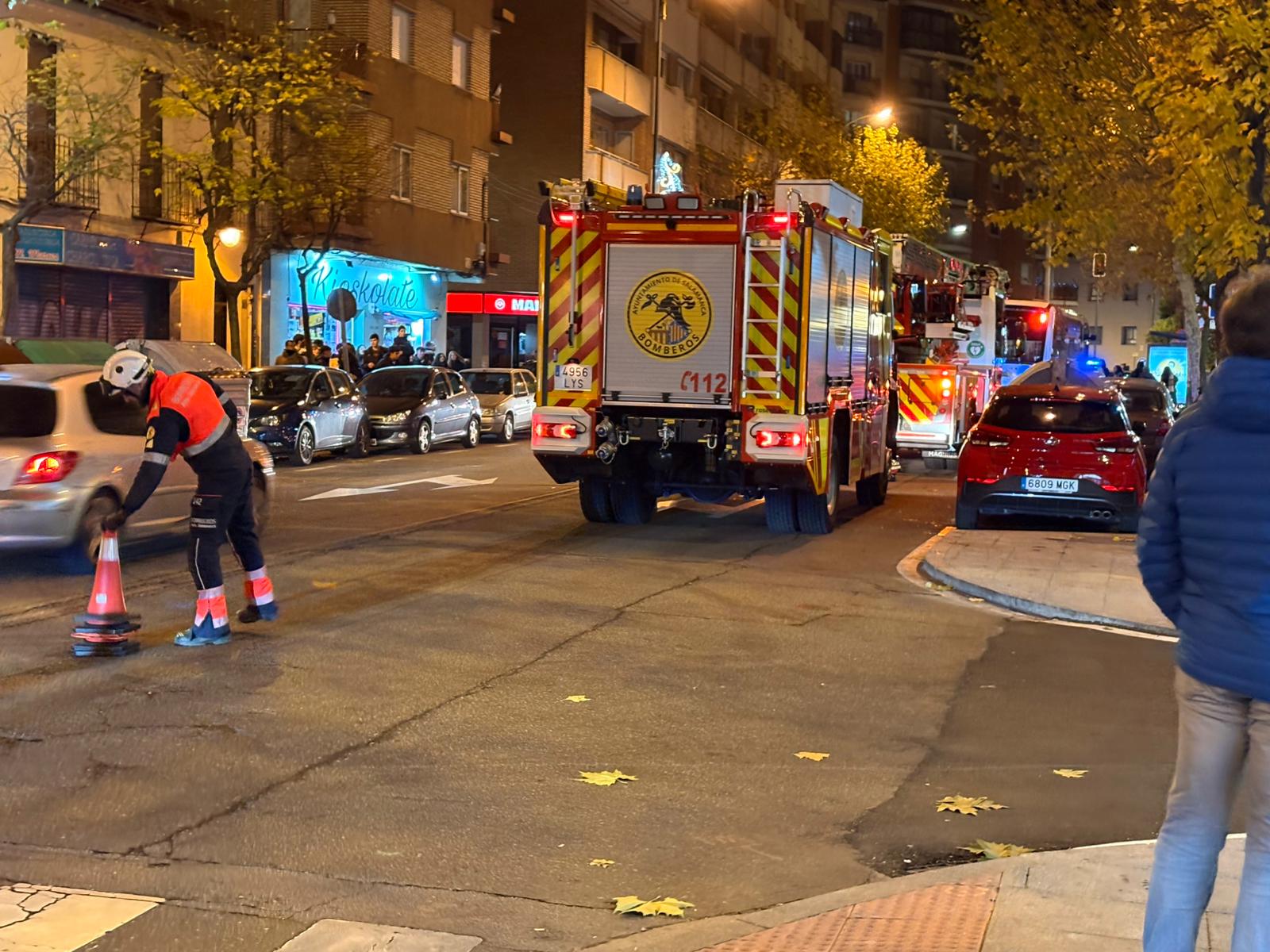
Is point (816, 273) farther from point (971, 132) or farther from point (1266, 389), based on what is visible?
point (971, 132)

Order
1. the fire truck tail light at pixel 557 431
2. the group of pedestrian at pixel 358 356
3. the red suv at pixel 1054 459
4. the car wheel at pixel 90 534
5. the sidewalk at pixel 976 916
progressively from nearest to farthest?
the sidewalk at pixel 976 916
the car wheel at pixel 90 534
the fire truck tail light at pixel 557 431
the red suv at pixel 1054 459
the group of pedestrian at pixel 358 356

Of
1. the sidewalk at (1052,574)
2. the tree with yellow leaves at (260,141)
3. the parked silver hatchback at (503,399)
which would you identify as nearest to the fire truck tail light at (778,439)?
Answer: the sidewalk at (1052,574)

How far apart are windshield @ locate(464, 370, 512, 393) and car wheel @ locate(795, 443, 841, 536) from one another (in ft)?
54.9

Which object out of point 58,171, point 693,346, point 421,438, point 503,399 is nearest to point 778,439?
point 693,346

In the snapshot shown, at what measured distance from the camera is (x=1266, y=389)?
392 centimetres

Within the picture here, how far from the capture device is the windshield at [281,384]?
24219 millimetres

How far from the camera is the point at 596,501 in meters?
15.8

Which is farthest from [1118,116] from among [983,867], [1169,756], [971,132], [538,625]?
[971,132]

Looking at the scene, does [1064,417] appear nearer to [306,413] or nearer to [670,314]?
[670,314]

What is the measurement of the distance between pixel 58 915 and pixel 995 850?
333cm

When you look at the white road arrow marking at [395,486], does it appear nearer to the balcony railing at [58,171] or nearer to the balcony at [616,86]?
the balcony railing at [58,171]

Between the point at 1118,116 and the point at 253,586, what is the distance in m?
14.5

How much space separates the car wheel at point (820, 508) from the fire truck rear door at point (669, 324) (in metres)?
1.61

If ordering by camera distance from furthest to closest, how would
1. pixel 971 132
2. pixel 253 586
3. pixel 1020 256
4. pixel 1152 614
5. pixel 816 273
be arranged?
pixel 1020 256 < pixel 971 132 < pixel 816 273 < pixel 1152 614 < pixel 253 586
